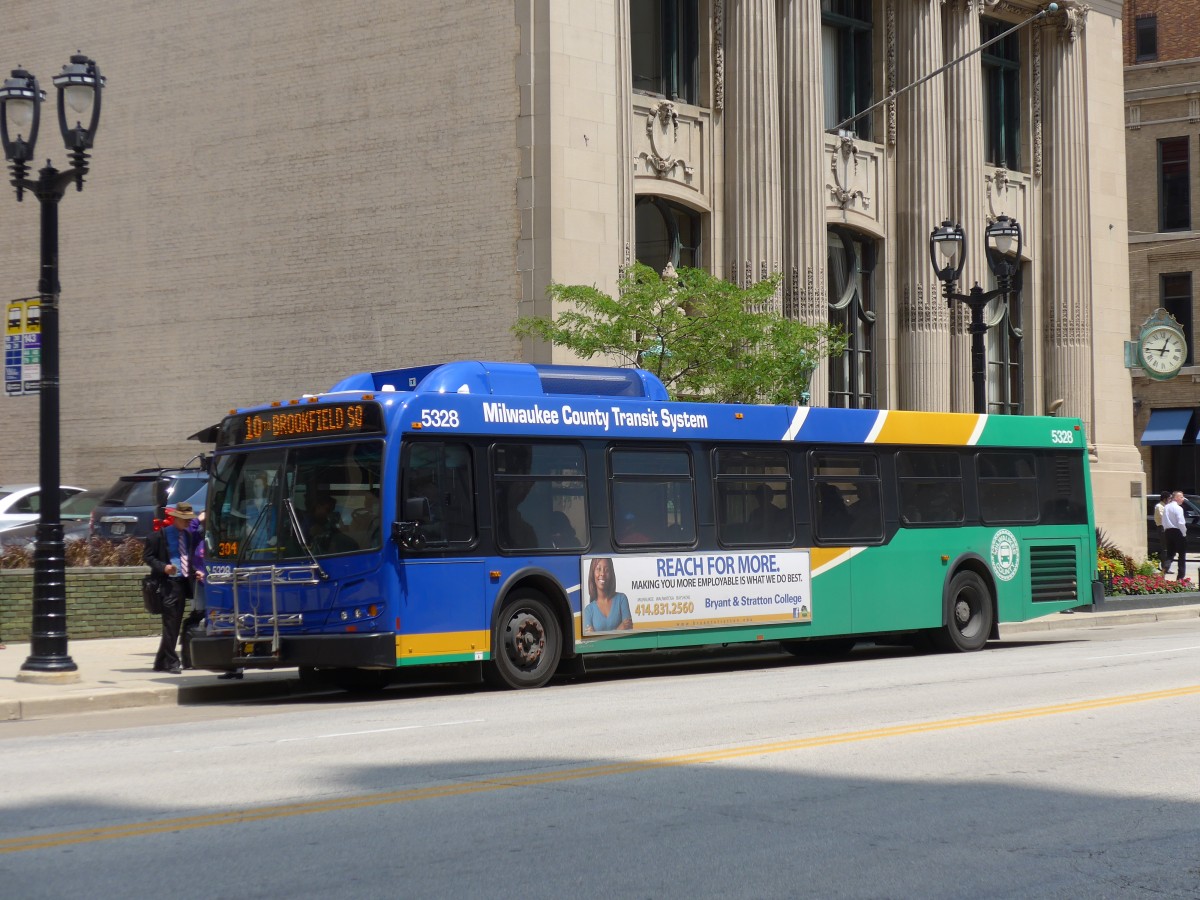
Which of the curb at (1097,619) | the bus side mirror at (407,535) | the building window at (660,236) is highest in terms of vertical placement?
the building window at (660,236)

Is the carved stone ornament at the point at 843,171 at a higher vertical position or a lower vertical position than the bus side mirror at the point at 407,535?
higher

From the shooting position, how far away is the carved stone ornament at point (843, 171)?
34406 mm

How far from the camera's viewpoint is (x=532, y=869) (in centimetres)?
719

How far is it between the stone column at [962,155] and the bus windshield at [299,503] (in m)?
23.9

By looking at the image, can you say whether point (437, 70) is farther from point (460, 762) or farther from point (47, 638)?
point (460, 762)

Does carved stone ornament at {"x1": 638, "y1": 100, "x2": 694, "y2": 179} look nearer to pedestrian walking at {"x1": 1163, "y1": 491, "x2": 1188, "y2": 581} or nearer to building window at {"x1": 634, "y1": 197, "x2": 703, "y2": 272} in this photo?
building window at {"x1": 634, "y1": 197, "x2": 703, "y2": 272}

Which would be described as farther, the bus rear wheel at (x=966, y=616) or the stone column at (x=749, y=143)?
the stone column at (x=749, y=143)

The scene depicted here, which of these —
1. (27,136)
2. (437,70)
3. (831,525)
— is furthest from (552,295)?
(27,136)

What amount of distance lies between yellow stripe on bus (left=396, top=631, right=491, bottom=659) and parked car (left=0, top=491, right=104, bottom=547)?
9.76 m

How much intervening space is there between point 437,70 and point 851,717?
1915cm

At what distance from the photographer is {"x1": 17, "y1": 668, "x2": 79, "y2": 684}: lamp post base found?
52.1 ft

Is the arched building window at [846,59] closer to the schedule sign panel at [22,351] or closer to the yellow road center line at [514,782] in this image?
the schedule sign panel at [22,351]

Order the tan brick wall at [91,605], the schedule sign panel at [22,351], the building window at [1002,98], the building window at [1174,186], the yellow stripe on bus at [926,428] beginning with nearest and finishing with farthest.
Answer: the schedule sign panel at [22,351] < the yellow stripe on bus at [926,428] < the tan brick wall at [91,605] < the building window at [1002,98] < the building window at [1174,186]


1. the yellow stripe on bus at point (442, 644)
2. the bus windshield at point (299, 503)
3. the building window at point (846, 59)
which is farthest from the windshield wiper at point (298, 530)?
the building window at point (846, 59)
